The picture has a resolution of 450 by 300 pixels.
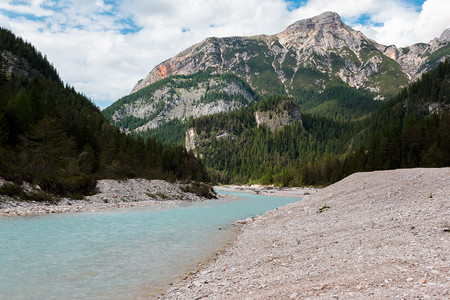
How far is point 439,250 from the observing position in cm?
887

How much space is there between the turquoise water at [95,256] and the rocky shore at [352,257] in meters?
1.81

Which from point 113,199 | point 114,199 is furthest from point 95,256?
point 114,199

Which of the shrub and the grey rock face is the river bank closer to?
the shrub

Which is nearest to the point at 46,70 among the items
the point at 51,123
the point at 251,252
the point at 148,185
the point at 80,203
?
the point at 51,123

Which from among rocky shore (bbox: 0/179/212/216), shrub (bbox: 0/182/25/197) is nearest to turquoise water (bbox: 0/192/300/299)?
rocky shore (bbox: 0/179/212/216)

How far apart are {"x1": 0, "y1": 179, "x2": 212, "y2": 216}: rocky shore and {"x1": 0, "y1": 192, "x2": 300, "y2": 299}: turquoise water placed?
5.65m

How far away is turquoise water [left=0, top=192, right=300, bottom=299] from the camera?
35.6 feet

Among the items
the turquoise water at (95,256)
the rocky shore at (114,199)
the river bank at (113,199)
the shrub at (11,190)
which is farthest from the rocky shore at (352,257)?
the shrub at (11,190)

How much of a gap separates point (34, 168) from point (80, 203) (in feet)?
27.6

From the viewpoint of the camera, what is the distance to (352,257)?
10008mm

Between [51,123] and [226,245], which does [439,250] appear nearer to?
[226,245]

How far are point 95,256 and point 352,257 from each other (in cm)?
1303

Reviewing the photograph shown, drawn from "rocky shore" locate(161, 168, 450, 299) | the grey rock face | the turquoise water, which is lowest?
the turquoise water

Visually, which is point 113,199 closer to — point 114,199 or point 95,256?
point 114,199
